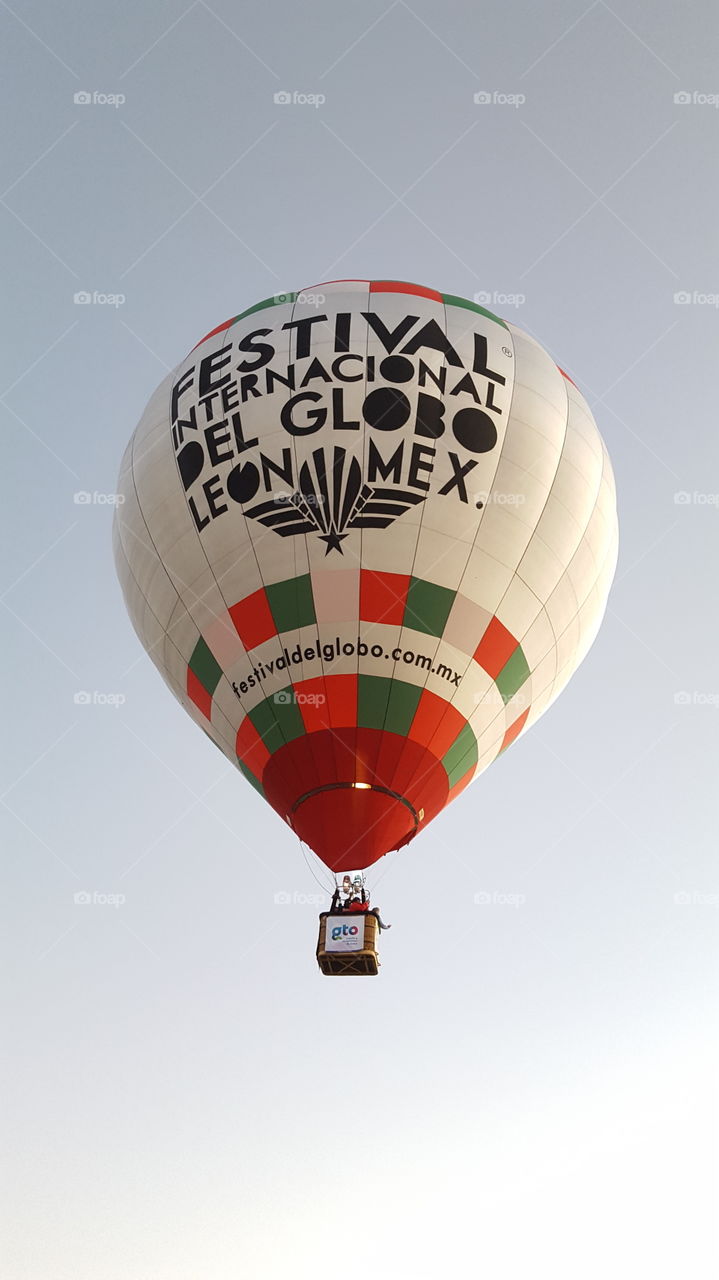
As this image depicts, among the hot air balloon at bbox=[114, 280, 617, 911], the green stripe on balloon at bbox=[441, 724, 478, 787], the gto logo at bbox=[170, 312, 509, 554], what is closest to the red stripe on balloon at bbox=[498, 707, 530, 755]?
the hot air balloon at bbox=[114, 280, 617, 911]

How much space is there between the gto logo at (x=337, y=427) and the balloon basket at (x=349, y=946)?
12.2ft

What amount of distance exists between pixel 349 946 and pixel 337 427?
5226mm

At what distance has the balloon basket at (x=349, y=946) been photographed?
1326 centimetres

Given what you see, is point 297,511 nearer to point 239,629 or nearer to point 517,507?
point 239,629

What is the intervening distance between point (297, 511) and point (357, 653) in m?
1.58

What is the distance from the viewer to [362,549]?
1412 centimetres

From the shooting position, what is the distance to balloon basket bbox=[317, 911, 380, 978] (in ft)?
43.5

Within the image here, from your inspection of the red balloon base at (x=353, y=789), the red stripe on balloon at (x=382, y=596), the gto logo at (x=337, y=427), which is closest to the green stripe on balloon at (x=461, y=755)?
the red balloon base at (x=353, y=789)

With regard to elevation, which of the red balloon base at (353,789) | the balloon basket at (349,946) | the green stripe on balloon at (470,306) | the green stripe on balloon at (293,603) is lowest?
the balloon basket at (349,946)

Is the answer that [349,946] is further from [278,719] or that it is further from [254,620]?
[254,620]

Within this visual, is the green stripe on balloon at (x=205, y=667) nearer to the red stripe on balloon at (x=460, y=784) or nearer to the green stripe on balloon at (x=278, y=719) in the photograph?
the green stripe on balloon at (x=278, y=719)

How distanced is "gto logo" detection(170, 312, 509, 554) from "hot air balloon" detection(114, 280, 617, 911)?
2cm

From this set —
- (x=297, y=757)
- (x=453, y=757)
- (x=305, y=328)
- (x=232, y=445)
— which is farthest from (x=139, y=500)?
(x=453, y=757)

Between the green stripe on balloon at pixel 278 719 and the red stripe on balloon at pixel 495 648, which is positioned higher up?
the red stripe on balloon at pixel 495 648
